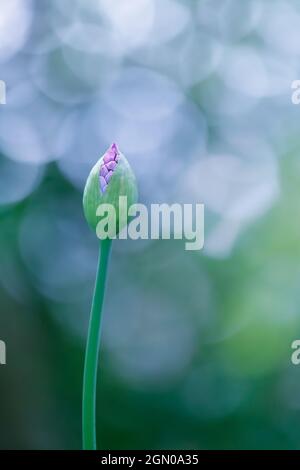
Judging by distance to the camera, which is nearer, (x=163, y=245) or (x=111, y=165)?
(x=111, y=165)

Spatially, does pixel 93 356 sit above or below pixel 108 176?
below

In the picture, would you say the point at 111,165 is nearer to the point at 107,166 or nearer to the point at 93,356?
the point at 107,166

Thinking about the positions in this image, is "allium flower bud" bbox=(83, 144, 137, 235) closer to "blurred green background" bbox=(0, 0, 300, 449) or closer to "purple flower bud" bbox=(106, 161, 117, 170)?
"purple flower bud" bbox=(106, 161, 117, 170)

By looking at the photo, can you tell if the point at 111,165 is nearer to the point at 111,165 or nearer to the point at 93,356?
the point at 111,165

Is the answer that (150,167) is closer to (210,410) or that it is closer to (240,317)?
(240,317)

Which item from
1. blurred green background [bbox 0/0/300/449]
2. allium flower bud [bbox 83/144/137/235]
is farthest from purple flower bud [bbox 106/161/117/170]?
blurred green background [bbox 0/0/300/449]

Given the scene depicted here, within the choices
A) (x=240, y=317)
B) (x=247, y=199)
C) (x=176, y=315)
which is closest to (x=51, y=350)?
(x=176, y=315)

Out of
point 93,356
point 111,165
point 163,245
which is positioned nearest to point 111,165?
point 111,165
